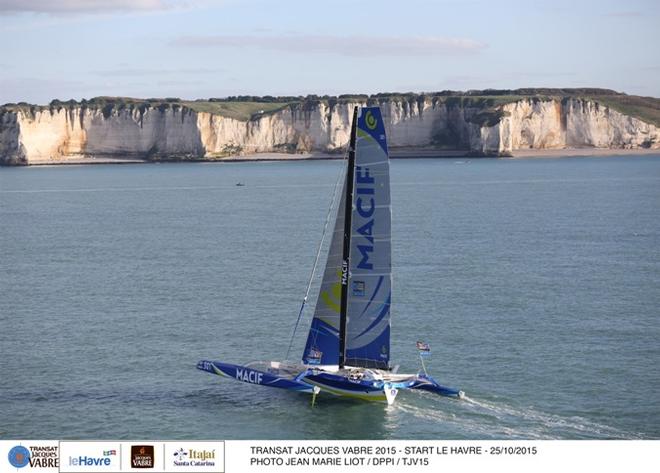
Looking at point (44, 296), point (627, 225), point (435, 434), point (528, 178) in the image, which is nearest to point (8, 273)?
point (44, 296)

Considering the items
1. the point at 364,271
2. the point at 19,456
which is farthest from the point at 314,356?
the point at 19,456

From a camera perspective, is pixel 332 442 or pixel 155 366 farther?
pixel 155 366

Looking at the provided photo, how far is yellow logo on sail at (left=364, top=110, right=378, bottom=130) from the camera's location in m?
31.1

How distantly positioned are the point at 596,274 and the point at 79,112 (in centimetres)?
15243

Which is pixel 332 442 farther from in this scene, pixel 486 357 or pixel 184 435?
pixel 486 357

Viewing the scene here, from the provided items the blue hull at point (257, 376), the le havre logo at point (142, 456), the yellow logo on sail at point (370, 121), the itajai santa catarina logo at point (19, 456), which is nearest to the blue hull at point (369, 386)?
the blue hull at point (257, 376)

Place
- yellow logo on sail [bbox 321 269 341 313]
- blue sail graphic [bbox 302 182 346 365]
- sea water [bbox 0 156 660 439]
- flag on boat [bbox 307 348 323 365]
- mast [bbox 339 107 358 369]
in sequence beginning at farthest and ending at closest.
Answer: flag on boat [bbox 307 348 323 365] < blue sail graphic [bbox 302 182 346 365] < yellow logo on sail [bbox 321 269 341 313] < mast [bbox 339 107 358 369] < sea water [bbox 0 156 660 439]

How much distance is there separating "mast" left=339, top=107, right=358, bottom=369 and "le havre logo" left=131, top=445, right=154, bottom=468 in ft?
33.2

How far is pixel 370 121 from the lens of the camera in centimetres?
3111

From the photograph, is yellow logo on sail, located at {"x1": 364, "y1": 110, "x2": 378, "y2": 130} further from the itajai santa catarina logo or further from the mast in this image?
the itajai santa catarina logo

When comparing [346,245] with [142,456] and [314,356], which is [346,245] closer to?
[314,356]

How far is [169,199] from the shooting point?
113 metres

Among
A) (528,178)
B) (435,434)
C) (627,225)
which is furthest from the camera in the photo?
(528,178)

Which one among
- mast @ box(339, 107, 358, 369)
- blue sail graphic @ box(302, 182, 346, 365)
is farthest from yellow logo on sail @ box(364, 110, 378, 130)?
blue sail graphic @ box(302, 182, 346, 365)
